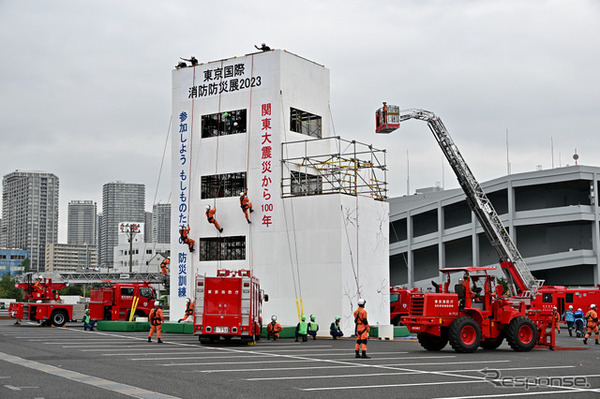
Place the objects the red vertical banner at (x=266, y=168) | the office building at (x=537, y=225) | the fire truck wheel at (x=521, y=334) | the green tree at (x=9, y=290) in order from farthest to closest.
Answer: the green tree at (x=9, y=290) < the office building at (x=537, y=225) < the red vertical banner at (x=266, y=168) < the fire truck wheel at (x=521, y=334)

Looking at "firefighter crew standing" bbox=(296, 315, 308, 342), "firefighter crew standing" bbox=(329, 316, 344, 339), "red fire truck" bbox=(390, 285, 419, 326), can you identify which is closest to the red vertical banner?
"firefighter crew standing" bbox=(329, 316, 344, 339)

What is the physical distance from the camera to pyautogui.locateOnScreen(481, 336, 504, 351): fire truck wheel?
25330 mm

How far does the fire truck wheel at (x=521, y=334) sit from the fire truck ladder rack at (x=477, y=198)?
13.1 meters

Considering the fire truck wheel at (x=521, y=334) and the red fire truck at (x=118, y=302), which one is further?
the red fire truck at (x=118, y=302)

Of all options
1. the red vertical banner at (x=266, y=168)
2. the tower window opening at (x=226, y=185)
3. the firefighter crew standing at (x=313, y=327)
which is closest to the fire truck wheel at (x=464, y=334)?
the firefighter crew standing at (x=313, y=327)

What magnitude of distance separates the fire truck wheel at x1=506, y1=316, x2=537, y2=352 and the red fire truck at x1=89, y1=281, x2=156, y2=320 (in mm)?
24745

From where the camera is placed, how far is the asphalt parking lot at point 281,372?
13.4 metres

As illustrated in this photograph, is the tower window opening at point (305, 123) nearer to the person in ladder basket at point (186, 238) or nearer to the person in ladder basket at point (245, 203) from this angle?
the person in ladder basket at point (245, 203)

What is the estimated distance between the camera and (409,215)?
7975cm

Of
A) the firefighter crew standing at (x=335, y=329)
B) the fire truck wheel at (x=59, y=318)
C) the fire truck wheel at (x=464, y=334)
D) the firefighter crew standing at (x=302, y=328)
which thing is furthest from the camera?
the fire truck wheel at (x=59, y=318)

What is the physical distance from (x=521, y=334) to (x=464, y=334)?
94.4 inches

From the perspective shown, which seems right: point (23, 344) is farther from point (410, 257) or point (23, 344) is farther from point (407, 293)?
point (410, 257)

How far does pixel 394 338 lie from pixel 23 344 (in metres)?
16.1

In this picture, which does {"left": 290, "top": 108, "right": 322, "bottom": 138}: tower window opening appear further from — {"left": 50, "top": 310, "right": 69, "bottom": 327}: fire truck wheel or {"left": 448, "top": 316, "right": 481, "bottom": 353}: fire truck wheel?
{"left": 50, "top": 310, "right": 69, "bottom": 327}: fire truck wheel
